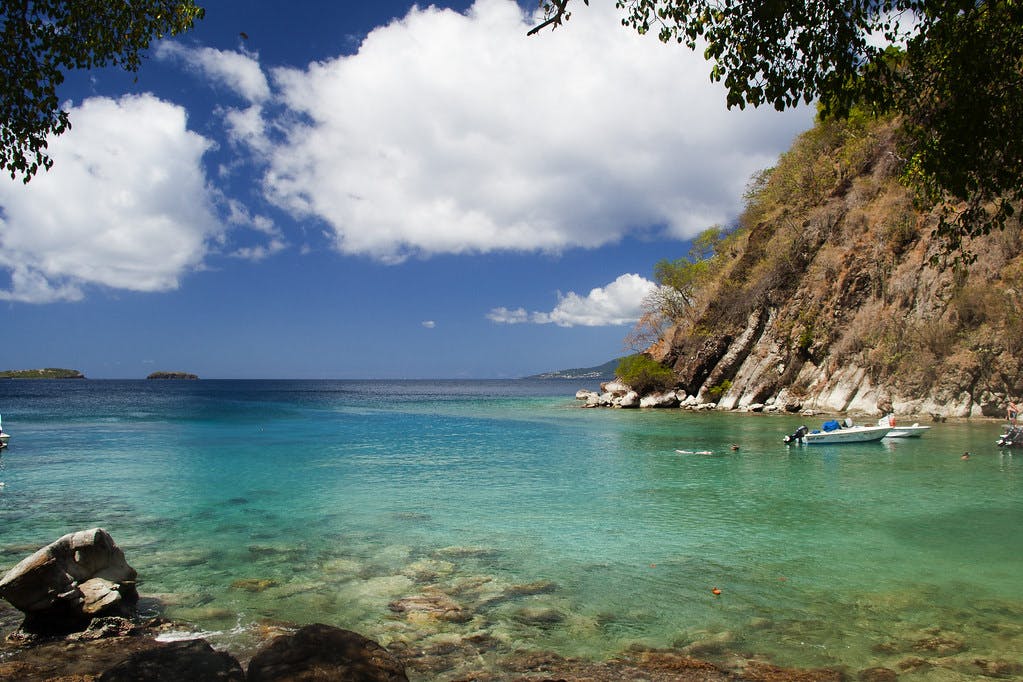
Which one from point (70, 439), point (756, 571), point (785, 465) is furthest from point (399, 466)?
point (70, 439)

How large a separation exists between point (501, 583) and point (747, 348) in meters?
48.7

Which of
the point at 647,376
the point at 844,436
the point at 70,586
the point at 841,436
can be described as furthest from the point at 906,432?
the point at 70,586

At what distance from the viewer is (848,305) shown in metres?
46.1

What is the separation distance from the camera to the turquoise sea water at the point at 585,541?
8438mm

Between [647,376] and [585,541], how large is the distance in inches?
1998

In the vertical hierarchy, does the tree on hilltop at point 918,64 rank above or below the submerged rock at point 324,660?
above

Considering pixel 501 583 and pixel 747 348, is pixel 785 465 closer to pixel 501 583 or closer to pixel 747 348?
Answer: pixel 501 583

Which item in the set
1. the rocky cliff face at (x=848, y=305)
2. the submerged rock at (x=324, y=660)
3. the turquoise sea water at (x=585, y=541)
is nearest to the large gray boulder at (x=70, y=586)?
the turquoise sea water at (x=585, y=541)

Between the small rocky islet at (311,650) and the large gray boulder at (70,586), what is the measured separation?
14 mm

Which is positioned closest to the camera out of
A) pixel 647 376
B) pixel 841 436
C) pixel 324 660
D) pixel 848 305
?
pixel 324 660

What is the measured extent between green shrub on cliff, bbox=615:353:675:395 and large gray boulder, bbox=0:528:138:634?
5574cm

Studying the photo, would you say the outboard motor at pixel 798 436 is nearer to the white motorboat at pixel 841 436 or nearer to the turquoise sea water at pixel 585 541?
the white motorboat at pixel 841 436

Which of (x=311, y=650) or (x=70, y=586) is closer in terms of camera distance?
(x=311, y=650)

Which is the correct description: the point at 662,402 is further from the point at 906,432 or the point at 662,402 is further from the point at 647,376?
the point at 906,432
